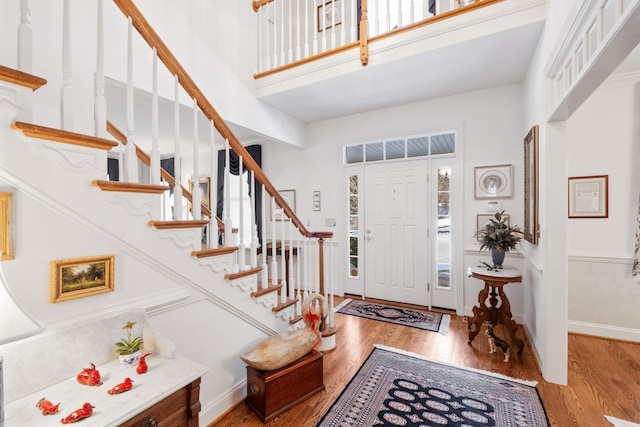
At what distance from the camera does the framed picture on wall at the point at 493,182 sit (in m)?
Result: 3.21

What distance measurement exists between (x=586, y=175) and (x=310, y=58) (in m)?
3.10

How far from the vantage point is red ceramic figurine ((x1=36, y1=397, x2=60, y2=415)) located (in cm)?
90

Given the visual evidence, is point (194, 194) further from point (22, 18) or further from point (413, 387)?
point (413, 387)

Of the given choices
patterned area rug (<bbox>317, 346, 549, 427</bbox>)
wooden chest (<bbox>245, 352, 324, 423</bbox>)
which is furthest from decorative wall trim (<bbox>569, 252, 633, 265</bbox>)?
wooden chest (<bbox>245, 352, 324, 423</bbox>)

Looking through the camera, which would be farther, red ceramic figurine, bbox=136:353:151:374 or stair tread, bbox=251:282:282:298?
stair tread, bbox=251:282:282:298

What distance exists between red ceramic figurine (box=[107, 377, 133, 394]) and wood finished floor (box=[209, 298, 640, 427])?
98cm

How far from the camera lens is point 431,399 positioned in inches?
77.0

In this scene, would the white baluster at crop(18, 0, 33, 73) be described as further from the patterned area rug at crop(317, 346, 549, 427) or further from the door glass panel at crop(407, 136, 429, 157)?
the door glass panel at crop(407, 136, 429, 157)

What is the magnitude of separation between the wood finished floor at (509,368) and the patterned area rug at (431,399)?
90 millimetres

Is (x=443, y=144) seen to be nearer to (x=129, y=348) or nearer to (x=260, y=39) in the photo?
(x=260, y=39)

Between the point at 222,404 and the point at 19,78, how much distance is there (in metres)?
1.93

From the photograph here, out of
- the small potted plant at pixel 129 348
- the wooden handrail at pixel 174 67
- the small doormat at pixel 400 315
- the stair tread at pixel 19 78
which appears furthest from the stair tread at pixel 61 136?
the small doormat at pixel 400 315

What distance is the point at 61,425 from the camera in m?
0.85

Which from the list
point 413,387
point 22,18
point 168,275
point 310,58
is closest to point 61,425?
point 168,275
